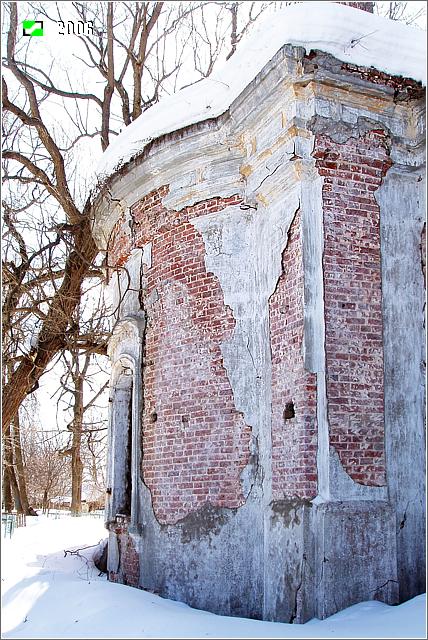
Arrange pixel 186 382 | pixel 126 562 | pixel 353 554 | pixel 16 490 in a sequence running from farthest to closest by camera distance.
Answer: pixel 16 490, pixel 126 562, pixel 186 382, pixel 353 554

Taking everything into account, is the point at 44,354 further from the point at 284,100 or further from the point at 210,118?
the point at 284,100

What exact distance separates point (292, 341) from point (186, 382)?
157 centimetres

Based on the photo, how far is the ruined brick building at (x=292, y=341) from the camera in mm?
6012

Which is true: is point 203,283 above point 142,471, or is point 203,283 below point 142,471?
above

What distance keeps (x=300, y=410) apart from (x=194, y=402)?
159cm

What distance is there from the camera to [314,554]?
5766 millimetres

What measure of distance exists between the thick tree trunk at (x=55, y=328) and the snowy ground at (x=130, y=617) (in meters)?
3.82

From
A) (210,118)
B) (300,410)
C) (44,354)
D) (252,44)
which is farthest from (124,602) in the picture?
(44,354)

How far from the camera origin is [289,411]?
6336mm

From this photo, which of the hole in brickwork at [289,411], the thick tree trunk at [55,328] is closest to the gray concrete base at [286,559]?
the hole in brickwork at [289,411]

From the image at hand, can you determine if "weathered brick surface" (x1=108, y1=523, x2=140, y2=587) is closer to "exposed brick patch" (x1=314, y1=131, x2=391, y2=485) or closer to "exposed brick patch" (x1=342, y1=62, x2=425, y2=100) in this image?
"exposed brick patch" (x1=314, y1=131, x2=391, y2=485)

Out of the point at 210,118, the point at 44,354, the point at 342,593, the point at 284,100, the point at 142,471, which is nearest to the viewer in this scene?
the point at 342,593

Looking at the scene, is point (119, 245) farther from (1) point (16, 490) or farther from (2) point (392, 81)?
(1) point (16, 490)

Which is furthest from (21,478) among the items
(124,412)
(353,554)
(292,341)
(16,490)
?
(353,554)
